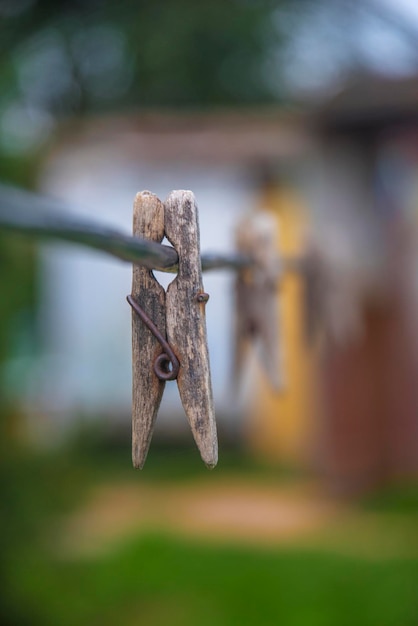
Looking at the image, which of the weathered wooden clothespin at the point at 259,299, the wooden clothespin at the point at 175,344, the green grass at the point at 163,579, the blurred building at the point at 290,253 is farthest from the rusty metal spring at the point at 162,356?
the blurred building at the point at 290,253

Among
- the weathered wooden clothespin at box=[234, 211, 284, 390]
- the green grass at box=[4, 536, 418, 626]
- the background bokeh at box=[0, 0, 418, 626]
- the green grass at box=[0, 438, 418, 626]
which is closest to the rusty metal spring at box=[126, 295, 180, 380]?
the weathered wooden clothespin at box=[234, 211, 284, 390]

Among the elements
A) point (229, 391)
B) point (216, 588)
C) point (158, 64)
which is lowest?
point (216, 588)

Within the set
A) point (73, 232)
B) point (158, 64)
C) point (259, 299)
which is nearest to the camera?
point (73, 232)

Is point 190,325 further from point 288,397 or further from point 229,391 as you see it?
point 288,397

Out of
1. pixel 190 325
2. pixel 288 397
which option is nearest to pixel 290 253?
pixel 288 397

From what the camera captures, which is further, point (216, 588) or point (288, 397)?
point (288, 397)

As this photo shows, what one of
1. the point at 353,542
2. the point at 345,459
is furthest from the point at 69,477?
the point at 345,459

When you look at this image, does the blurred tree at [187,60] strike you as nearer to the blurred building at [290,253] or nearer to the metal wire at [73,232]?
the blurred building at [290,253]
